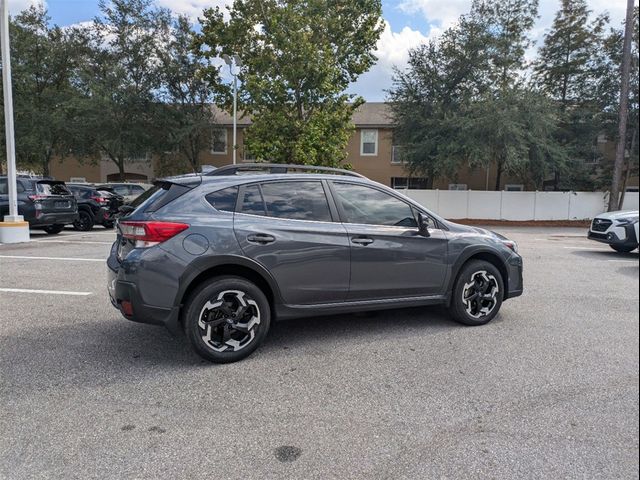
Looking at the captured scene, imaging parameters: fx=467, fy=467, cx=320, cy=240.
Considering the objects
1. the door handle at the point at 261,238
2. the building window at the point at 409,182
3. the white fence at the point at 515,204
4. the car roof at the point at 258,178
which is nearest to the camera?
the door handle at the point at 261,238

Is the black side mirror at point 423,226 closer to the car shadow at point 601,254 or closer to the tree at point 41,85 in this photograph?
the car shadow at point 601,254

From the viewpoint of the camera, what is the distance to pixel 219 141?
98.4 ft

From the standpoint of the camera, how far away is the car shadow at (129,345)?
3883mm

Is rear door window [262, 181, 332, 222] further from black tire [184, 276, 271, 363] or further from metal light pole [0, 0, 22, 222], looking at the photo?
metal light pole [0, 0, 22, 222]

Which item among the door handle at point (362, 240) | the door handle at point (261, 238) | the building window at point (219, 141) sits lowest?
the door handle at point (362, 240)

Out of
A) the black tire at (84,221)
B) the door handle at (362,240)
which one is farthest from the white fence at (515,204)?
the door handle at (362,240)

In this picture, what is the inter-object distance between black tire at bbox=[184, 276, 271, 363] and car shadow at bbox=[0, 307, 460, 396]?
0.47 feet

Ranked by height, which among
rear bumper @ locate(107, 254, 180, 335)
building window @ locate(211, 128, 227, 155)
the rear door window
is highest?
building window @ locate(211, 128, 227, 155)

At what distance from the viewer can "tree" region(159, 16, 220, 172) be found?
26812mm

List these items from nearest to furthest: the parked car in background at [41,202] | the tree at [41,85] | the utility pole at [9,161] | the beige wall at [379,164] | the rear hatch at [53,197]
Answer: the utility pole at [9,161] < the parked car in background at [41,202] < the rear hatch at [53,197] < the tree at [41,85] < the beige wall at [379,164]

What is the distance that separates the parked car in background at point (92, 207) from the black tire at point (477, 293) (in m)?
13.8

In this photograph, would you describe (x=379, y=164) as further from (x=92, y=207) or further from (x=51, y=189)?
(x=51, y=189)

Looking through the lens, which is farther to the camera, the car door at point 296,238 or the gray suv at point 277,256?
the car door at point 296,238

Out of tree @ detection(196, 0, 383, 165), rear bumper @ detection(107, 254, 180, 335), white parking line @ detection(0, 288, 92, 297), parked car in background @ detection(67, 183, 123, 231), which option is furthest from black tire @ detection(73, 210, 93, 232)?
rear bumper @ detection(107, 254, 180, 335)
